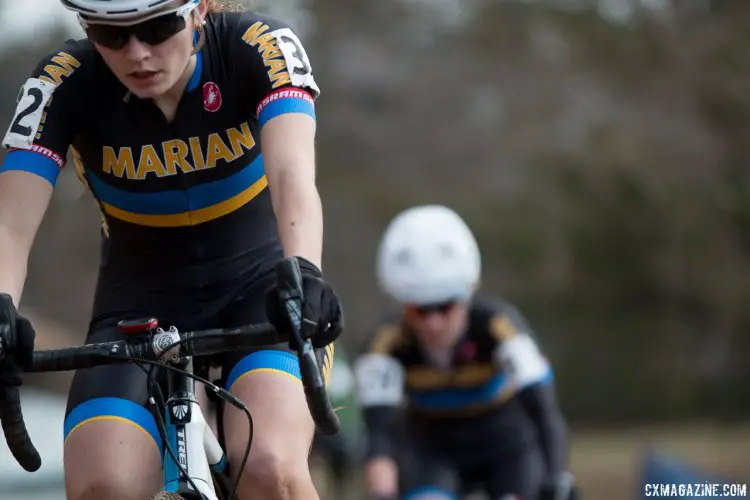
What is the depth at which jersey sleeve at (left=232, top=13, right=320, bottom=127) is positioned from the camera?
162 inches

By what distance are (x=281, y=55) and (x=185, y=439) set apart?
1.25 m

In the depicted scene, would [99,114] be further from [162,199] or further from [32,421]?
[32,421]

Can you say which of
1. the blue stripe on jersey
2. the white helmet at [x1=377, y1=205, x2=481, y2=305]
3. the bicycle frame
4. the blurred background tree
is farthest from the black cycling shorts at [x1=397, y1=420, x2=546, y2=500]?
the blurred background tree

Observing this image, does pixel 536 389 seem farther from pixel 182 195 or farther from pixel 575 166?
pixel 575 166

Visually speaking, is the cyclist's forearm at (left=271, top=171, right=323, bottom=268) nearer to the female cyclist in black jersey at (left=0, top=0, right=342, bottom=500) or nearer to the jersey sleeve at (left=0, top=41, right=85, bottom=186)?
the female cyclist in black jersey at (left=0, top=0, right=342, bottom=500)

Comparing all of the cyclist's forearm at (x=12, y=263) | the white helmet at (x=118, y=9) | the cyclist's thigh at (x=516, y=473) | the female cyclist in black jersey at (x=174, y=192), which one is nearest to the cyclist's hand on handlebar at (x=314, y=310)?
the female cyclist in black jersey at (x=174, y=192)

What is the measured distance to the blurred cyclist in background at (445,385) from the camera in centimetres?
757

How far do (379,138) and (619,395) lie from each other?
316 inches

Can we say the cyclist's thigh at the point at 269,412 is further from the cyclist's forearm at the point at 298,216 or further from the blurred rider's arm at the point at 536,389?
the blurred rider's arm at the point at 536,389

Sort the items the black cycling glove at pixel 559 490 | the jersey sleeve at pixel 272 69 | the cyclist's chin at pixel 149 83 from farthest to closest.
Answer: the black cycling glove at pixel 559 490, the jersey sleeve at pixel 272 69, the cyclist's chin at pixel 149 83

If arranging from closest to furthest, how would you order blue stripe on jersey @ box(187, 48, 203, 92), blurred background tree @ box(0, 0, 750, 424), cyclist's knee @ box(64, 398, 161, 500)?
1. cyclist's knee @ box(64, 398, 161, 500)
2. blue stripe on jersey @ box(187, 48, 203, 92)
3. blurred background tree @ box(0, 0, 750, 424)

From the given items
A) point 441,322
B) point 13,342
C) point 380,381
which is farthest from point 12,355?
point 441,322

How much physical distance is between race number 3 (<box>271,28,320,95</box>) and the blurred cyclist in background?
11.4 feet

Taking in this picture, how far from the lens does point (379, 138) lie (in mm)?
30453
